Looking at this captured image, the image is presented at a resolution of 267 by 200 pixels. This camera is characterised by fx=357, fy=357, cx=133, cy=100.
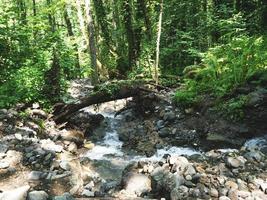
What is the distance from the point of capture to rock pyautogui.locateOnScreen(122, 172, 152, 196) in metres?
7.54

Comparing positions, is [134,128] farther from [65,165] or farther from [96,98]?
[65,165]

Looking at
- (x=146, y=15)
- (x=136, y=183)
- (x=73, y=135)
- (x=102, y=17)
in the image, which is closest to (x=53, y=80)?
(x=73, y=135)

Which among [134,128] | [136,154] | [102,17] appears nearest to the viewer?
[136,154]

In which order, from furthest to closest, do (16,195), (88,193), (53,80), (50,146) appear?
(53,80) < (50,146) < (88,193) < (16,195)

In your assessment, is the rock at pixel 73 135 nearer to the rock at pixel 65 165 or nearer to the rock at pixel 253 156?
the rock at pixel 65 165

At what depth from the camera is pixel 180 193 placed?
6.90m

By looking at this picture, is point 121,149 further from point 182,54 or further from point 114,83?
Answer: point 182,54

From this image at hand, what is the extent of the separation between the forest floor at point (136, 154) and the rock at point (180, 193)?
0.02 metres

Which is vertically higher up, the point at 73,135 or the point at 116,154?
the point at 73,135

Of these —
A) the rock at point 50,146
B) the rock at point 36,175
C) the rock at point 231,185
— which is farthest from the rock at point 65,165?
the rock at point 231,185

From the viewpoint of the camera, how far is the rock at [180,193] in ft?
22.5

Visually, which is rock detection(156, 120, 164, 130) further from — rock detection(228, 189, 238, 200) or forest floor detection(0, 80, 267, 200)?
rock detection(228, 189, 238, 200)

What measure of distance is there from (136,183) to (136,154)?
2.84 metres

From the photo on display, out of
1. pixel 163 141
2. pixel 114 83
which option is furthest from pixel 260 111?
pixel 114 83
